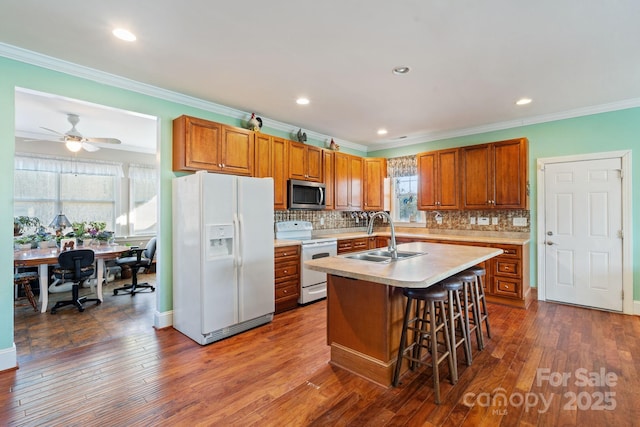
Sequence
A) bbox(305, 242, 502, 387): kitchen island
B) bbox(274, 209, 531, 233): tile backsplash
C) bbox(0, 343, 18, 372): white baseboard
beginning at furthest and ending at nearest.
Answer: bbox(274, 209, 531, 233): tile backsplash → bbox(0, 343, 18, 372): white baseboard → bbox(305, 242, 502, 387): kitchen island

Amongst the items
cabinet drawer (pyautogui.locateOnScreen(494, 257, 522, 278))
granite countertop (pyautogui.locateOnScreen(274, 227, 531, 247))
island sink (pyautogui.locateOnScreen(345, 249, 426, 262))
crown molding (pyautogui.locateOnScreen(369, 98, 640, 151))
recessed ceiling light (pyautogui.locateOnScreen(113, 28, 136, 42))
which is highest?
recessed ceiling light (pyautogui.locateOnScreen(113, 28, 136, 42))

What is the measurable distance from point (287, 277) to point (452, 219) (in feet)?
9.91

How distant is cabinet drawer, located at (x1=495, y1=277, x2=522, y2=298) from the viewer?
395 centimetres

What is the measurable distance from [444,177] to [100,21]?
181 inches

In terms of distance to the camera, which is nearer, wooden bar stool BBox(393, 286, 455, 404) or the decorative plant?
wooden bar stool BBox(393, 286, 455, 404)

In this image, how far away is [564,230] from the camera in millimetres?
4121

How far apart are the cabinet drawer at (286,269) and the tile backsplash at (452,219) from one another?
918 millimetres

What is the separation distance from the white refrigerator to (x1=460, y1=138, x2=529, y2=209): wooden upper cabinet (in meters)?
3.09

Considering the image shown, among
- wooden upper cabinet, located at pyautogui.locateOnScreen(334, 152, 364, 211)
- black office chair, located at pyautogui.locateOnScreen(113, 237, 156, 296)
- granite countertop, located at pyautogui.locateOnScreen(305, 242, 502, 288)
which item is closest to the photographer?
granite countertop, located at pyautogui.locateOnScreen(305, 242, 502, 288)

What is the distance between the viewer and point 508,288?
402 cm

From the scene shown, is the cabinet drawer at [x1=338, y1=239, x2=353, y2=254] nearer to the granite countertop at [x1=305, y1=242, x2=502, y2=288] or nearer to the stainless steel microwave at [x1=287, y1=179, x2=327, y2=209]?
the stainless steel microwave at [x1=287, y1=179, x2=327, y2=209]

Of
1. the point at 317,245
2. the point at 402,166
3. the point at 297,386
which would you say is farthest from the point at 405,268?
the point at 402,166

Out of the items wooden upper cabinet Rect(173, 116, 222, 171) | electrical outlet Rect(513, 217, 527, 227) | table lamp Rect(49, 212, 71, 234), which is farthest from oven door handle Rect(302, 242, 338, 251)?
table lamp Rect(49, 212, 71, 234)

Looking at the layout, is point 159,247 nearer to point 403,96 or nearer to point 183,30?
point 183,30
